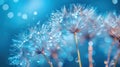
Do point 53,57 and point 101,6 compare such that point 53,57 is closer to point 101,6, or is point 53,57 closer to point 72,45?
point 72,45

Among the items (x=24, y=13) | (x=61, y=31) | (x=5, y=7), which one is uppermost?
(x=5, y=7)

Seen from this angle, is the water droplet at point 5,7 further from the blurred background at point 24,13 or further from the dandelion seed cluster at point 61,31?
the dandelion seed cluster at point 61,31

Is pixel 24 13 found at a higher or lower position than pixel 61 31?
higher

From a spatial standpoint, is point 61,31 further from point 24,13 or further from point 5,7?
point 5,7

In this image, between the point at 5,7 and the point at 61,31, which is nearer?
the point at 61,31

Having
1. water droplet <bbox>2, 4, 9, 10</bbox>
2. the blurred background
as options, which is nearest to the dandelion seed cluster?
the blurred background

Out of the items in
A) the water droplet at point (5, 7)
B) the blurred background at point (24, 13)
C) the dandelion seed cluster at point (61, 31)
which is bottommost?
the dandelion seed cluster at point (61, 31)

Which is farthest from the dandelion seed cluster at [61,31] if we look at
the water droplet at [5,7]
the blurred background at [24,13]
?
the water droplet at [5,7]

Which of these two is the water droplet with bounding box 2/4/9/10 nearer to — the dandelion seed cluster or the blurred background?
the blurred background

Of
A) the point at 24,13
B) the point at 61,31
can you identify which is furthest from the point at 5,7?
the point at 61,31
